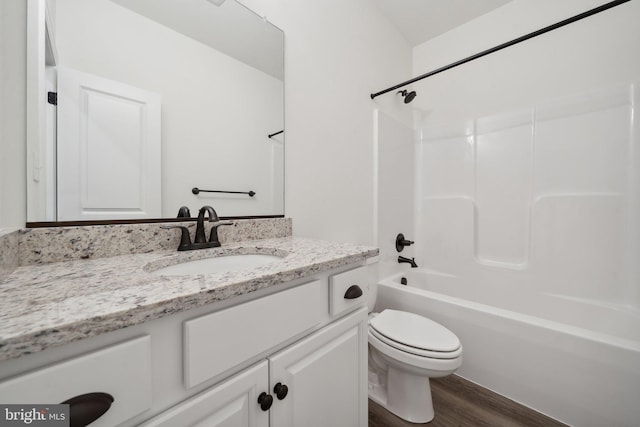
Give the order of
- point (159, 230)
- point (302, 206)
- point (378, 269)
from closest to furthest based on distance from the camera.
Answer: point (159, 230), point (302, 206), point (378, 269)

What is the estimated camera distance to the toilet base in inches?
46.8

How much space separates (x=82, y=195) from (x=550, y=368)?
2.02 m

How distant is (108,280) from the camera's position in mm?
498

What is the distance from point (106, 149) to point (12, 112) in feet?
0.62

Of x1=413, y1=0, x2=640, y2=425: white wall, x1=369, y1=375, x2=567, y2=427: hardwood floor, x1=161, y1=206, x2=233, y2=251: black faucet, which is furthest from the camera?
x1=413, y1=0, x2=640, y2=425: white wall

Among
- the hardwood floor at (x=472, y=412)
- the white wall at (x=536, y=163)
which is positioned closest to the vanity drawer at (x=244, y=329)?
the hardwood floor at (x=472, y=412)

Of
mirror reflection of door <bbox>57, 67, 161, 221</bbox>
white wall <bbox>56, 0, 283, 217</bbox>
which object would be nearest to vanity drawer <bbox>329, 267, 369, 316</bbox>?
white wall <bbox>56, 0, 283, 217</bbox>

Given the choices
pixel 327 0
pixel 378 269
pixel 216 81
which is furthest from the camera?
pixel 378 269

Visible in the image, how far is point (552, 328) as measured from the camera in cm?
114

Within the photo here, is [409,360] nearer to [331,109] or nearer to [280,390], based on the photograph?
[280,390]

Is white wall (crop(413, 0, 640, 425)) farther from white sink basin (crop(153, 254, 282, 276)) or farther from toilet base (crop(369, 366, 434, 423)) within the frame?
white sink basin (crop(153, 254, 282, 276))

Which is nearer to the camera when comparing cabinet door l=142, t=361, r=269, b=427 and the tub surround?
the tub surround

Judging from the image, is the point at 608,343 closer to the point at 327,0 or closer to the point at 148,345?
the point at 148,345

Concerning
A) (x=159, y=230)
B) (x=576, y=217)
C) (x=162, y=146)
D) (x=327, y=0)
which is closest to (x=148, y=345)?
(x=159, y=230)
